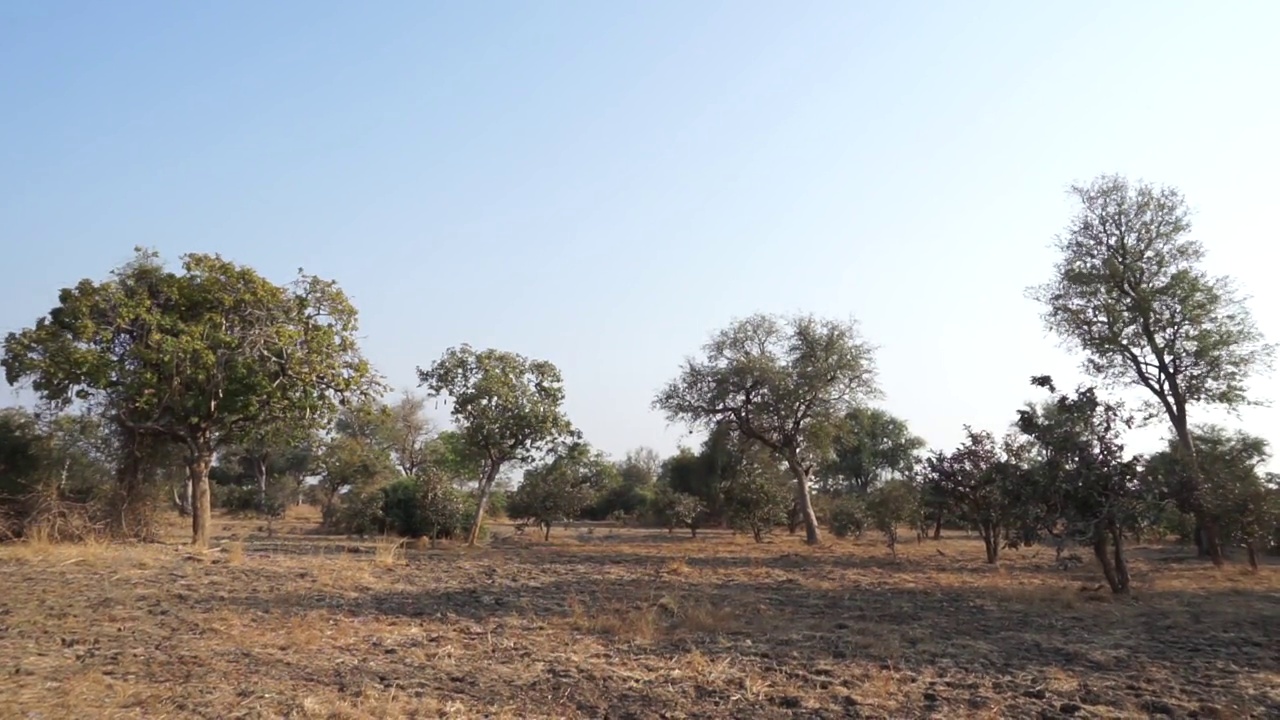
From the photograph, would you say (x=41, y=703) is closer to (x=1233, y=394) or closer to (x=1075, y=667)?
(x=1075, y=667)

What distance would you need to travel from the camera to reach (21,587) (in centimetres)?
1275

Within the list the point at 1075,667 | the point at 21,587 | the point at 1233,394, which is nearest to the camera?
the point at 1075,667

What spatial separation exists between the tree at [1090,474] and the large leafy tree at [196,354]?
1639 cm

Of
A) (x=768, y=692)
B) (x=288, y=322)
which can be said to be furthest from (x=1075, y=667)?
(x=288, y=322)

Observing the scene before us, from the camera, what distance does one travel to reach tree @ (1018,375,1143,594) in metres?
15.4

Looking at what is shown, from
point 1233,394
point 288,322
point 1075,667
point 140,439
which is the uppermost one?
point 288,322

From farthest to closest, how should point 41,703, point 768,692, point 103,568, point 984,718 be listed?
point 103,568
point 768,692
point 984,718
point 41,703

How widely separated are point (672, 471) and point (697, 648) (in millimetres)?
43091

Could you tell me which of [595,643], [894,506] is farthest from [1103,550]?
[894,506]

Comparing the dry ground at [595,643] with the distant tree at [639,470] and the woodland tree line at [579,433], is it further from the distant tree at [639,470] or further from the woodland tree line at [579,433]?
the distant tree at [639,470]

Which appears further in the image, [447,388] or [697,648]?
[447,388]

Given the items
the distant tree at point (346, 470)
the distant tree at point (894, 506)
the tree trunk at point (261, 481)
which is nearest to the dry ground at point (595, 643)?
the distant tree at point (894, 506)

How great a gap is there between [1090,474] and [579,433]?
18.9 metres

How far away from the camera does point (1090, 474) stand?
15508mm
